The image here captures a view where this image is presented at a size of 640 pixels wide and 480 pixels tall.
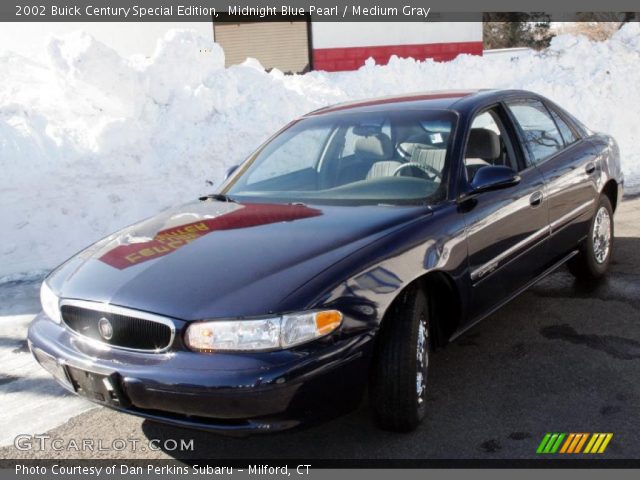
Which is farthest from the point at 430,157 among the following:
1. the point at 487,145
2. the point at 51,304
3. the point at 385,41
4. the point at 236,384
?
the point at 385,41

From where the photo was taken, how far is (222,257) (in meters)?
3.14

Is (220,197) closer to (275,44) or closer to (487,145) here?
(487,145)

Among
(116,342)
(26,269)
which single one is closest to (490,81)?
(26,269)

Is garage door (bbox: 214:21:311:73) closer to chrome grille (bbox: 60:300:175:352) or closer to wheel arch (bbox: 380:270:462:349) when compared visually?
wheel arch (bbox: 380:270:462:349)

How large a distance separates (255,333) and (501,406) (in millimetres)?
1443

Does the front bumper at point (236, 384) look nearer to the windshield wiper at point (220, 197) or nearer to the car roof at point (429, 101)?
the windshield wiper at point (220, 197)

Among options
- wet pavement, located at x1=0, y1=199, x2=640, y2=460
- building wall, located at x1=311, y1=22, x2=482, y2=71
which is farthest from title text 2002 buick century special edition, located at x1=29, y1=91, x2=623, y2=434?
building wall, located at x1=311, y1=22, x2=482, y2=71

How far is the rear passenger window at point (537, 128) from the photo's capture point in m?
4.55

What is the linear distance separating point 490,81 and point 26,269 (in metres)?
9.27

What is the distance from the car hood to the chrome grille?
0.12 feet

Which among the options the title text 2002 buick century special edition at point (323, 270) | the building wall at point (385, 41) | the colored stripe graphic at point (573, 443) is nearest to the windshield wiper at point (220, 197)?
the title text 2002 buick century special edition at point (323, 270)

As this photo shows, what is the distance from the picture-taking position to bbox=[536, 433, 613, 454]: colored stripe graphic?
307cm

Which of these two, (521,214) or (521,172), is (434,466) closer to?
(521,214)

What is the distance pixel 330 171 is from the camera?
165 inches
